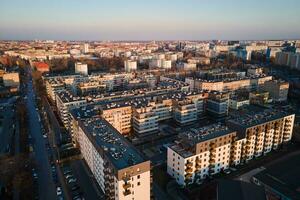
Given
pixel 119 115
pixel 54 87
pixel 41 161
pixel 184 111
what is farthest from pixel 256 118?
pixel 54 87

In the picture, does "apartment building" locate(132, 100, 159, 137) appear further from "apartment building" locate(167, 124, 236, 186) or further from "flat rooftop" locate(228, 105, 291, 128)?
"flat rooftop" locate(228, 105, 291, 128)

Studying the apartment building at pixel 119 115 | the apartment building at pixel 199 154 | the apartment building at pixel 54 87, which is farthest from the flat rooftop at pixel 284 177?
the apartment building at pixel 54 87

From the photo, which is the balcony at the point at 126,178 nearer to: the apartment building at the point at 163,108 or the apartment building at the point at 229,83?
the apartment building at the point at 163,108

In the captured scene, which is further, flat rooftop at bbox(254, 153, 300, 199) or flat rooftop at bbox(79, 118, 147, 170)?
flat rooftop at bbox(254, 153, 300, 199)

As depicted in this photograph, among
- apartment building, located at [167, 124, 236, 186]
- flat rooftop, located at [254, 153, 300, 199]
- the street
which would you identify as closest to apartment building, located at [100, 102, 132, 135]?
apartment building, located at [167, 124, 236, 186]

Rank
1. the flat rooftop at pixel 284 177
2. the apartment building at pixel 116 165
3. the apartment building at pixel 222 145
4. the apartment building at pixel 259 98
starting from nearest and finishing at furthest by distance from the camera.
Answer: the apartment building at pixel 116 165
the flat rooftop at pixel 284 177
the apartment building at pixel 222 145
the apartment building at pixel 259 98

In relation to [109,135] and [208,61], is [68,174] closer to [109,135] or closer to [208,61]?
[109,135]

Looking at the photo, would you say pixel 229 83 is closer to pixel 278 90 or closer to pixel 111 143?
pixel 278 90
